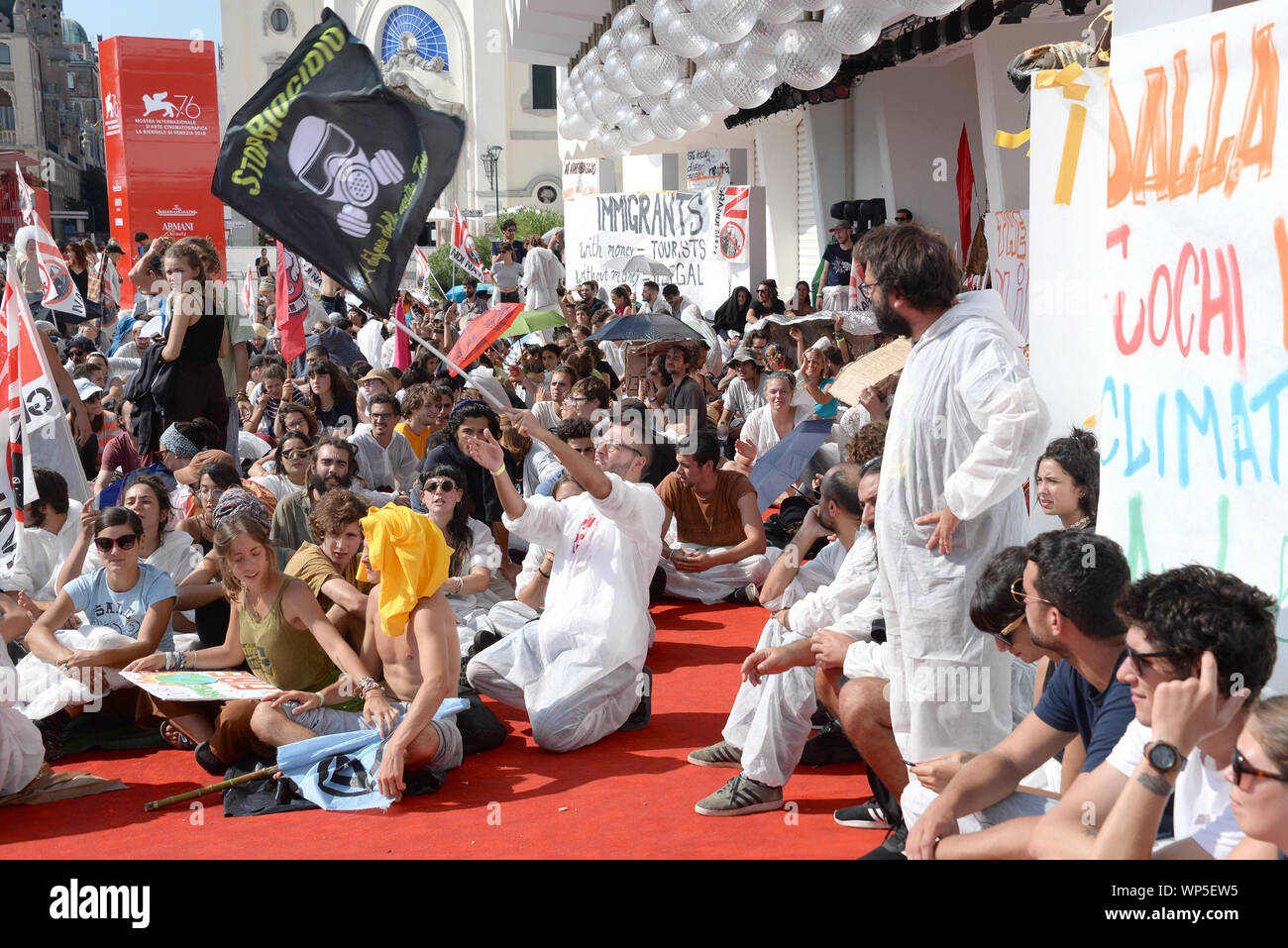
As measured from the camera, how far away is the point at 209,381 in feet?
25.6

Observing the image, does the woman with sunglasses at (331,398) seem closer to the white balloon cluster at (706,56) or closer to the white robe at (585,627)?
the white robe at (585,627)

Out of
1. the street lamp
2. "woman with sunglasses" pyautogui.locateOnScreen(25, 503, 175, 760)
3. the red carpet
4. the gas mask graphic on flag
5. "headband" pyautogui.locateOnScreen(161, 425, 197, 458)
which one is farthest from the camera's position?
the street lamp

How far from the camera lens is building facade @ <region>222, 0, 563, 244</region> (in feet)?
182

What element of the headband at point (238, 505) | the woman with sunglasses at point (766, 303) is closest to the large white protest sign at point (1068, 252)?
the headband at point (238, 505)

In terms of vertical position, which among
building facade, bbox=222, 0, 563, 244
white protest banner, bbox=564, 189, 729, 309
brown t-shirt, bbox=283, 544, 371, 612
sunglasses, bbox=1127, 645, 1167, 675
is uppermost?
building facade, bbox=222, 0, 563, 244

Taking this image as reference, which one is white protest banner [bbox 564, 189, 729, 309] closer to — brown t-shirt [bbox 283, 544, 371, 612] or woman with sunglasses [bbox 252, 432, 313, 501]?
woman with sunglasses [bbox 252, 432, 313, 501]

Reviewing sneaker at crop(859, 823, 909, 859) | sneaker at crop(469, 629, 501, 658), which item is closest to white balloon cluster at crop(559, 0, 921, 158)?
sneaker at crop(469, 629, 501, 658)

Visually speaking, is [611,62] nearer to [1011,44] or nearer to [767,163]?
[1011,44]

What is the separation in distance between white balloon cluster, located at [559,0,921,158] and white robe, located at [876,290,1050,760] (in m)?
6.15

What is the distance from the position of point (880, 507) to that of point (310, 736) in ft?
8.29

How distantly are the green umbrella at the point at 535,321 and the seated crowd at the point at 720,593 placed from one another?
327 cm

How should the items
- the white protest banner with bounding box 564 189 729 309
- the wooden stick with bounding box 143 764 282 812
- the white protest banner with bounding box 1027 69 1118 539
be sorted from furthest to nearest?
1. the white protest banner with bounding box 564 189 729 309
2. the wooden stick with bounding box 143 764 282 812
3. the white protest banner with bounding box 1027 69 1118 539

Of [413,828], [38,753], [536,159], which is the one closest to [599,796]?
[413,828]

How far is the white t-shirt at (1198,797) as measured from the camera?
2598 millimetres
